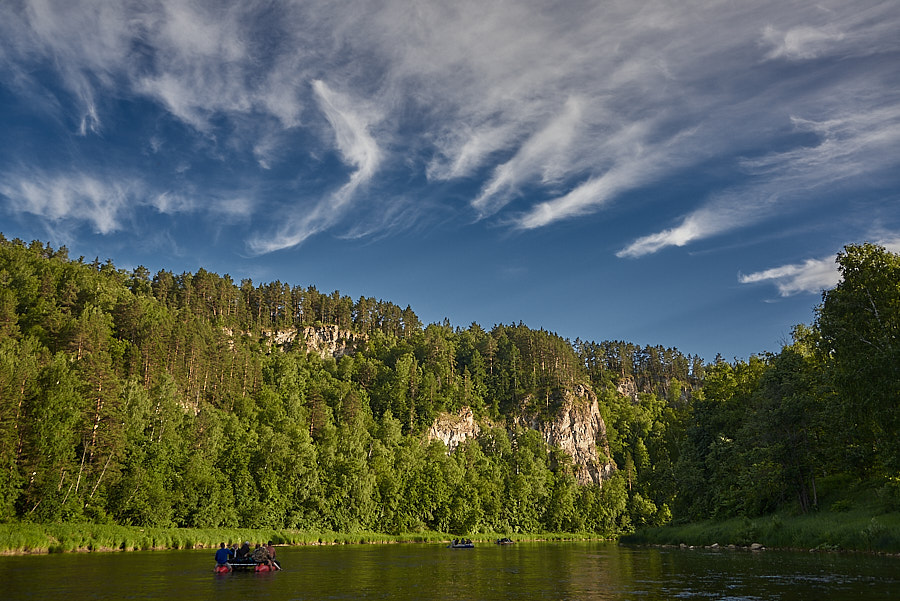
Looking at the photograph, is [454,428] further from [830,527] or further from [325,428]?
[830,527]

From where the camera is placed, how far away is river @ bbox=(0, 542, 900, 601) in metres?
26.1

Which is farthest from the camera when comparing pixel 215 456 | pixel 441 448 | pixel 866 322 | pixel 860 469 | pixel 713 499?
pixel 441 448

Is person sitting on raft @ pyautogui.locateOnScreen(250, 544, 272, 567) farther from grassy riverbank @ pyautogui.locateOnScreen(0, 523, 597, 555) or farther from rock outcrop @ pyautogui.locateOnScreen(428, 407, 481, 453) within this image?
rock outcrop @ pyautogui.locateOnScreen(428, 407, 481, 453)

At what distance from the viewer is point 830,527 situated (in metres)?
49.7

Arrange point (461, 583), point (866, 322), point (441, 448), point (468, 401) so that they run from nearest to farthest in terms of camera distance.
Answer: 1. point (461, 583)
2. point (866, 322)
3. point (441, 448)
4. point (468, 401)

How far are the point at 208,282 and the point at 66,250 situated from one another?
148ft

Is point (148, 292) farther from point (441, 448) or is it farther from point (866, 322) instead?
point (866, 322)

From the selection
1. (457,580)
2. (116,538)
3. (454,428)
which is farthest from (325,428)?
(457,580)

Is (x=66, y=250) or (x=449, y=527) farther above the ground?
(x=66, y=250)

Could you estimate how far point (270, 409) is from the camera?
424 feet

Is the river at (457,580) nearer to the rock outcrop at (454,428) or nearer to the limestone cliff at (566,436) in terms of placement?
the rock outcrop at (454,428)

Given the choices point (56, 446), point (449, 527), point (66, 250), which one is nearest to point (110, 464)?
point (56, 446)

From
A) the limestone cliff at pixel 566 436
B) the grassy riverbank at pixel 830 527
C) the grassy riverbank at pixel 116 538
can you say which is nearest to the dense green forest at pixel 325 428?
the grassy riverbank at pixel 830 527

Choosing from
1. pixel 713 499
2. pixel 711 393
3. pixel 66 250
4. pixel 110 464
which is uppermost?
pixel 66 250
